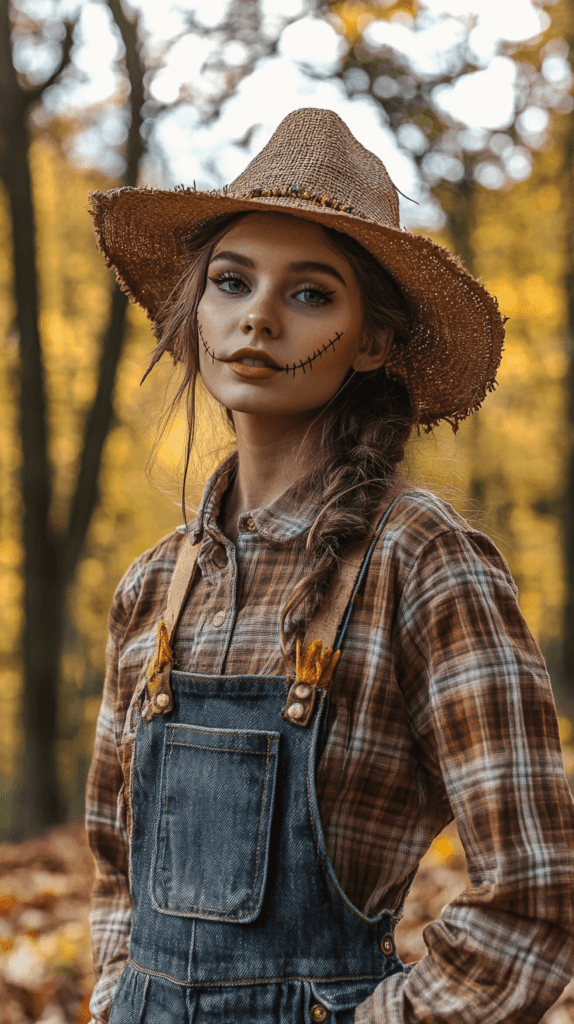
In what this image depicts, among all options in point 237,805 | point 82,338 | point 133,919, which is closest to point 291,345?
point 237,805

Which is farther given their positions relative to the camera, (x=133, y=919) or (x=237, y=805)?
(x=133, y=919)

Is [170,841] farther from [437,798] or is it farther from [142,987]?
[437,798]

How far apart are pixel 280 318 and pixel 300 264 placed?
0.37ft

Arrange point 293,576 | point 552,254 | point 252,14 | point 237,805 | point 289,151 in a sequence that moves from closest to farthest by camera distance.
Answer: point 237,805, point 293,576, point 289,151, point 252,14, point 552,254

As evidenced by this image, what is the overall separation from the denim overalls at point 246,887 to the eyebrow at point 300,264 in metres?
0.48

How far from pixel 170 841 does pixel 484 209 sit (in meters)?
9.43

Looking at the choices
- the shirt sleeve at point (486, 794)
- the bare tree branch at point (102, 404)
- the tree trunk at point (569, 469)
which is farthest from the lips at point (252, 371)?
the tree trunk at point (569, 469)

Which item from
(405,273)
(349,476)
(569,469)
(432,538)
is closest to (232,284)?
(405,273)

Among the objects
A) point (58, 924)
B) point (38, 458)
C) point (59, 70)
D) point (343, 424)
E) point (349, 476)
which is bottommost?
point (58, 924)

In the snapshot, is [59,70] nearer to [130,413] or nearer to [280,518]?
[130,413]

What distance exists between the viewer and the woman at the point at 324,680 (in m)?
Result: 1.38

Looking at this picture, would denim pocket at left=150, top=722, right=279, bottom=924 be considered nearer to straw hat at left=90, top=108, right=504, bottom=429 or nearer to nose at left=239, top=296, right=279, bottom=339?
nose at left=239, top=296, right=279, bottom=339

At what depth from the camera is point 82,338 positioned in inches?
374

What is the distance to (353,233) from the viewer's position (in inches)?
66.9
